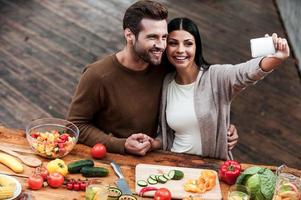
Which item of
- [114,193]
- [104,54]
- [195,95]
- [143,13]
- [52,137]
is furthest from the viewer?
[104,54]

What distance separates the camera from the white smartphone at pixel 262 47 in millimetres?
2840

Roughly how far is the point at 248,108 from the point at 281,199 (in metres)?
3.15

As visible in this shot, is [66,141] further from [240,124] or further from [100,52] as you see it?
[100,52]

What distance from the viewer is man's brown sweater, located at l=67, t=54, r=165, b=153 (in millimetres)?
3244

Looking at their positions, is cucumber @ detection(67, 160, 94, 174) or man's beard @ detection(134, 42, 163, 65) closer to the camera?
cucumber @ detection(67, 160, 94, 174)

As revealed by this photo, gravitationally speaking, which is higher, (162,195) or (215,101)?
(215,101)

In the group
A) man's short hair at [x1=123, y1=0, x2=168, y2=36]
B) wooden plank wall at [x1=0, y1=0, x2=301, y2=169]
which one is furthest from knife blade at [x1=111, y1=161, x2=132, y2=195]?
wooden plank wall at [x1=0, y1=0, x2=301, y2=169]

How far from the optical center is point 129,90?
130 inches

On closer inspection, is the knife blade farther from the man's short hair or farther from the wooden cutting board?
the man's short hair

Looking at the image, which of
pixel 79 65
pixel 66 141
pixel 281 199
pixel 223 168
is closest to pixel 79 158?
pixel 66 141

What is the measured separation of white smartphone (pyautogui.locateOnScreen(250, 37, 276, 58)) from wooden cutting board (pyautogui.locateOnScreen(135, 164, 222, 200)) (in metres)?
0.66

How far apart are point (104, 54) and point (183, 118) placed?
11.3ft

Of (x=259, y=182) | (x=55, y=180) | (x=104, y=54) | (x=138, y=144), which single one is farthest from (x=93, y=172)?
(x=104, y=54)

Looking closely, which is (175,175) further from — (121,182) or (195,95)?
(195,95)
